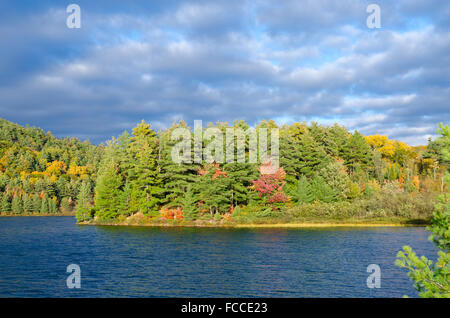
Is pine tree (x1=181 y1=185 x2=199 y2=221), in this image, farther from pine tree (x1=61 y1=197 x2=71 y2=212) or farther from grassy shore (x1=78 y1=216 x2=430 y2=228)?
pine tree (x1=61 y1=197 x2=71 y2=212)

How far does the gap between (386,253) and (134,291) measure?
67.9ft

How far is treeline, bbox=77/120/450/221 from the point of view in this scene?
54.9m

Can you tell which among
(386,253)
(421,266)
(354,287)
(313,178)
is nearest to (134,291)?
(354,287)

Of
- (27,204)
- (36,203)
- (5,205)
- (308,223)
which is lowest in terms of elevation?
(308,223)

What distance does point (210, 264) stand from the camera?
89.5 ft

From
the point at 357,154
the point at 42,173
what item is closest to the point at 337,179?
the point at 357,154

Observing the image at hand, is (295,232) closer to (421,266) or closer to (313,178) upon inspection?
(313,178)

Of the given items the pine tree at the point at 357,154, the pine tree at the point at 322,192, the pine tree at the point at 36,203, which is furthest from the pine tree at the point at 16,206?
the pine tree at the point at 357,154

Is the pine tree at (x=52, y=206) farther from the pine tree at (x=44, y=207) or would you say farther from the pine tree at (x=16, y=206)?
the pine tree at (x=16, y=206)

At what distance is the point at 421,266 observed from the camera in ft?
29.5

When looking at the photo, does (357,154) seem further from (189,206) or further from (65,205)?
(65,205)

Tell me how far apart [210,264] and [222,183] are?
26.6 m

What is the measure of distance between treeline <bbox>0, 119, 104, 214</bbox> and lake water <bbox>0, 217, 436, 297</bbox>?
31.6m

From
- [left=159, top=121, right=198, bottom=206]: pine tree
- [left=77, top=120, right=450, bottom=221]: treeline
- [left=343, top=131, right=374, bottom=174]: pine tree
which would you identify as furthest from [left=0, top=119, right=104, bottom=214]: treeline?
[left=343, top=131, right=374, bottom=174]: pine tree
